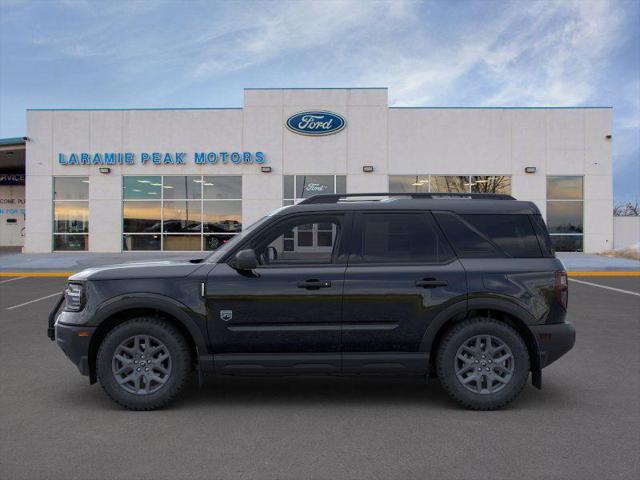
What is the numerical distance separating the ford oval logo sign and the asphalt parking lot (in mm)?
18198

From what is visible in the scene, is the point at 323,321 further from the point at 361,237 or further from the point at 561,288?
the point at 561,288

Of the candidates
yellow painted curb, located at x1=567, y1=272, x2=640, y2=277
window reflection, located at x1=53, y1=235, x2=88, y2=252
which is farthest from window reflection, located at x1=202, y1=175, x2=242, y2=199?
yellow painted curb, located at x1=567, y1=272, x2=640, y2=277

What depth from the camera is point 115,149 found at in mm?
23812

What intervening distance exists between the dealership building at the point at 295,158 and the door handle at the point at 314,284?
61.5 feet

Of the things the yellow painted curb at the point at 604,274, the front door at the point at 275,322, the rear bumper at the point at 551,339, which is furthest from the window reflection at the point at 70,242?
the rear bumper at the point at 551,339

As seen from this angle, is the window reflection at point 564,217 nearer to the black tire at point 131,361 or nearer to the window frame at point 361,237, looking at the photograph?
the window frame at point 361,237

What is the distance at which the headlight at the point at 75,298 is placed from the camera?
485 cm

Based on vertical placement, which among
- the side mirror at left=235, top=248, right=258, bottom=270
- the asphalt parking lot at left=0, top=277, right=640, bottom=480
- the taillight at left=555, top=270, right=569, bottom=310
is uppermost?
the side mirror at left=235, top=248, right=258, bottom=270

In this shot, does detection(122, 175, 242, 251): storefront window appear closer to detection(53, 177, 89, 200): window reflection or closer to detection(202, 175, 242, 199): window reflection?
detection(202, 175, 242, 199): window reflection

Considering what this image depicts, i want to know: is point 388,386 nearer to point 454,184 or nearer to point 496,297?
point 496,297

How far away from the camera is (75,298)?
490 cm

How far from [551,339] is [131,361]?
3510 millimetres

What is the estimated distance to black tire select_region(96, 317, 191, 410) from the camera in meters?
4.71

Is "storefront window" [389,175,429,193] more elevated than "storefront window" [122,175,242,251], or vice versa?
"storefront window" [389,175,429,193]
